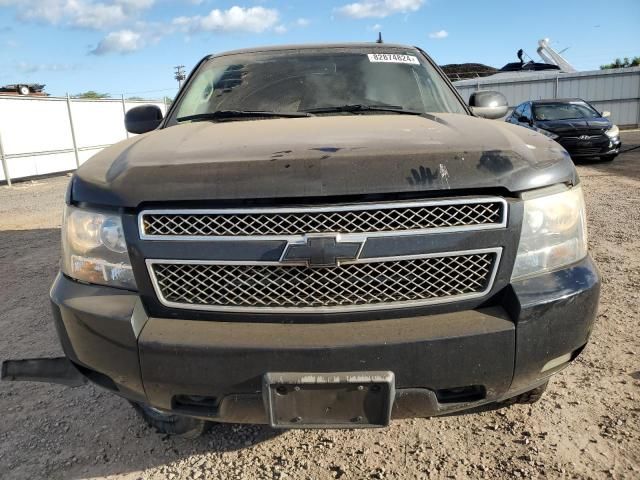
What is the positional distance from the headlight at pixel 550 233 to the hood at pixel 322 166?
0.07 m

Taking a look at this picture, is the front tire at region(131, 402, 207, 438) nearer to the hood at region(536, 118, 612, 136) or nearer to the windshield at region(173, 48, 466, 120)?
the windshield at region(173, 48, 466, 120)

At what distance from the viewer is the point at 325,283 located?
5.66 ft

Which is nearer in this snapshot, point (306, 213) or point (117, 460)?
point (306, 213)

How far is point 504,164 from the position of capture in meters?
1.76

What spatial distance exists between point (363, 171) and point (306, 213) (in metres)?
0.24

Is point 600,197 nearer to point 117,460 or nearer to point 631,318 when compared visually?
point 631,318

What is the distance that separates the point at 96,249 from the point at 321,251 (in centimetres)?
85

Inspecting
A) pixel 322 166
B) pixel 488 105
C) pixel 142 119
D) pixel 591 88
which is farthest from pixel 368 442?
pixel 591 88

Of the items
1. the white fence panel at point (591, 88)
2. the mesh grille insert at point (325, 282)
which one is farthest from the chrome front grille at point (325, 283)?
the white fence panel at point (591, 88)

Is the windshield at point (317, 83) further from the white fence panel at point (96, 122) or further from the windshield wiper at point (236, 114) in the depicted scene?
the white fence panel at point (96, 122)

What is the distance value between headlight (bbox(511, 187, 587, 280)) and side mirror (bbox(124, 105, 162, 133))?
8.19 ft

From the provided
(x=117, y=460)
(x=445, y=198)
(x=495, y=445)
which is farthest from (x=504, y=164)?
(x=117, y=460)

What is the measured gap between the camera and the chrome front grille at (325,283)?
1.73 m

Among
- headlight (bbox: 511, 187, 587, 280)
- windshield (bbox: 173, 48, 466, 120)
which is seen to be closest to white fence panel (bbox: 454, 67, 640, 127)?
windshield (bbox: 173, 48, 466, 120)
